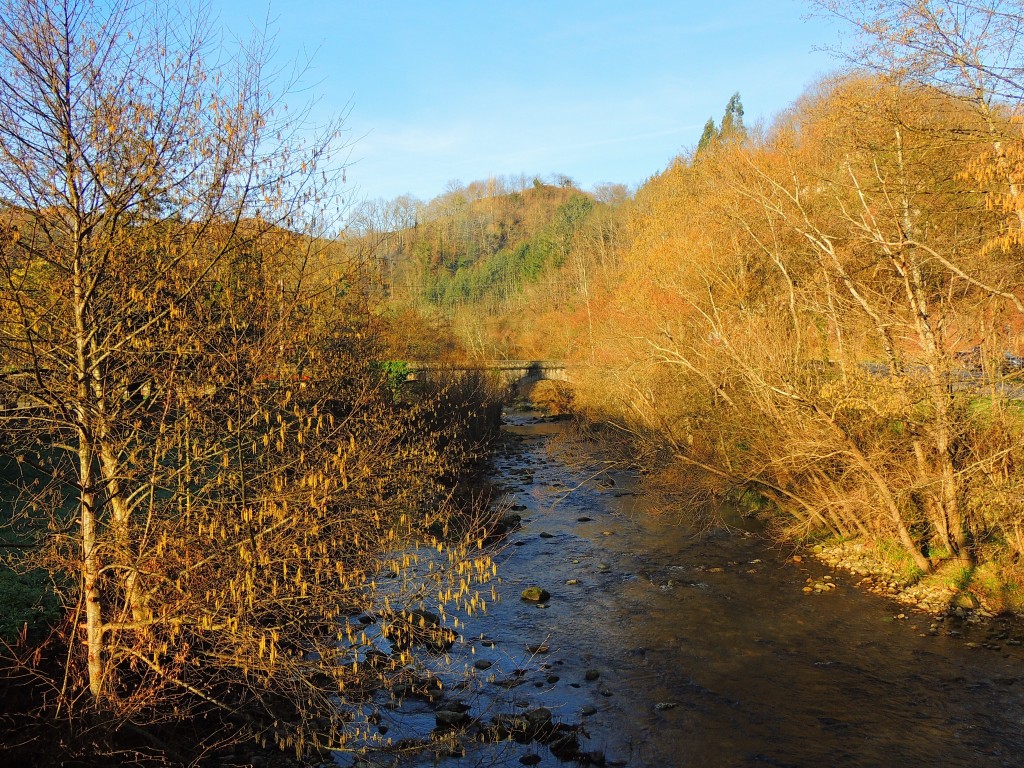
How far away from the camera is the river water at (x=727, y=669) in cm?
792

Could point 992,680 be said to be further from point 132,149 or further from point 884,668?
point 132,149

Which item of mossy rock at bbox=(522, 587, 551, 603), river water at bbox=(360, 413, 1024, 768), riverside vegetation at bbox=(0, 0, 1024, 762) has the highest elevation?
riverside vegetation at bbox=(0, 0, 1024, 762)

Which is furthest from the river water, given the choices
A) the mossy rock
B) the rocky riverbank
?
the rocky riverbank

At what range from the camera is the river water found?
792 cm

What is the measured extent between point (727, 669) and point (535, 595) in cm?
370

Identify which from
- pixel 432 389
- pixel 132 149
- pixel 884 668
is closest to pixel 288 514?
pixel 132 149

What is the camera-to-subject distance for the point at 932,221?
46.3 feet

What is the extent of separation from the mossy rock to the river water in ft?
0.46

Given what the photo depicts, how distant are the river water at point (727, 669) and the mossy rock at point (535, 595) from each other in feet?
0.46

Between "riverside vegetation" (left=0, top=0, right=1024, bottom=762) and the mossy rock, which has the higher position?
"riverside vegetation" (left=0, top=0, right=1024, bottom=762)

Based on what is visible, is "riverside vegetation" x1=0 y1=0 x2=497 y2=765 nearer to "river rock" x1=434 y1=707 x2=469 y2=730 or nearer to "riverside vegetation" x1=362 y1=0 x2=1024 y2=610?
"river rock" x1=434 y1=707 x2=469 y2=730

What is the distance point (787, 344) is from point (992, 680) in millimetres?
7002

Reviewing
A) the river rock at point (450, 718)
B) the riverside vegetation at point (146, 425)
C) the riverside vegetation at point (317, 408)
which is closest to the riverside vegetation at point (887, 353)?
the riverside vegetation at point (317, 408)

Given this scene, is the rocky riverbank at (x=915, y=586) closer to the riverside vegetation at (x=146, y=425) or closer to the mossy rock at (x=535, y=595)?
the mossy rock at (x=535, y=595)
